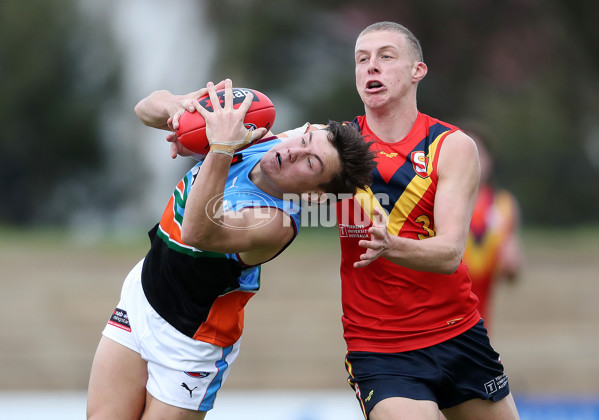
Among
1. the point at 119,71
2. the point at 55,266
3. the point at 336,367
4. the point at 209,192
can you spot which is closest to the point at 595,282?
the point at 336,367

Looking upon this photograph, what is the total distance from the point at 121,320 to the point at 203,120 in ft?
3.79

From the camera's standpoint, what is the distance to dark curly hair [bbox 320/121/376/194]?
3.88 metres

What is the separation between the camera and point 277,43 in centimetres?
2141

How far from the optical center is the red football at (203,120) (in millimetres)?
3873

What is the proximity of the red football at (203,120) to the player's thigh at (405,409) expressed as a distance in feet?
4.85

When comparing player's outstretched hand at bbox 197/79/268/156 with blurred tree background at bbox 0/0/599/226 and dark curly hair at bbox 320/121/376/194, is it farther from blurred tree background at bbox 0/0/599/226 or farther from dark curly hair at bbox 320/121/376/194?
blurred tree background at bbox 0/0/599/226

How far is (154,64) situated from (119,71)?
104 cm

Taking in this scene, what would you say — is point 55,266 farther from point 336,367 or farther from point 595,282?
point 595,282

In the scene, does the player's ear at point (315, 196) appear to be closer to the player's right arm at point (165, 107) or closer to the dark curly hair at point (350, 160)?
the dark curly hair at point (350, 160)

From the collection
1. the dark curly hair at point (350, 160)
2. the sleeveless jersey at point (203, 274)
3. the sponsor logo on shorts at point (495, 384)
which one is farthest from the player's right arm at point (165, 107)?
the sponsor logo on shorts at point (495, 384)

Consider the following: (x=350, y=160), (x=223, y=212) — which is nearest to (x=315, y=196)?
(x=350, y=160)

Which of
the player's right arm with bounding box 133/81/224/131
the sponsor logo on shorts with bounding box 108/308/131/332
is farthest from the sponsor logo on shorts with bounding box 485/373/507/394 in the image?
the player's right arm with bounding box 133/81/224/131

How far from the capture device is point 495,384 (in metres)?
4.07

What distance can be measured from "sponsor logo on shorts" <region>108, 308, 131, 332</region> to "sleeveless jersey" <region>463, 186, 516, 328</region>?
3.38 meters
